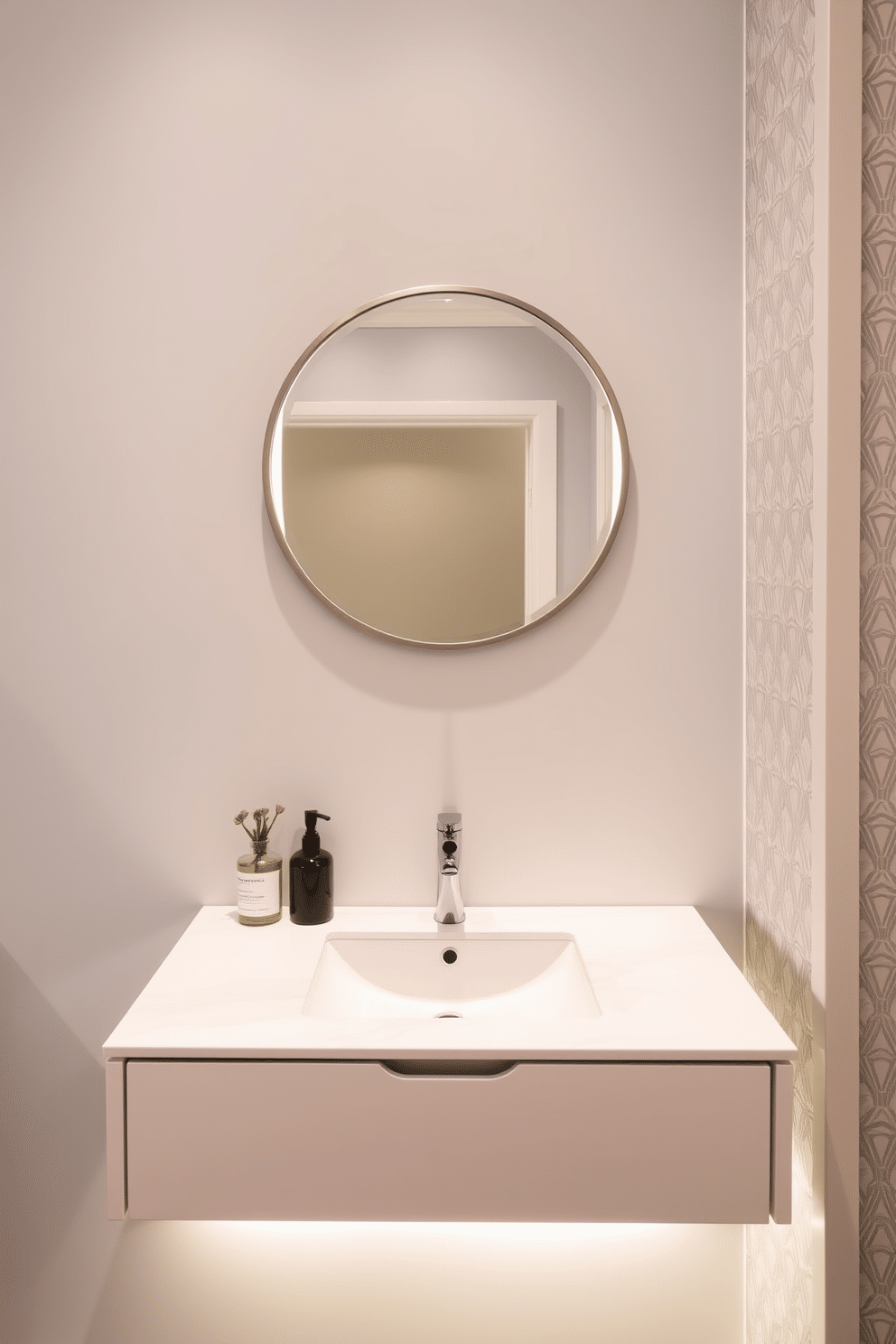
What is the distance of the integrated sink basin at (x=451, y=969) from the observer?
4.65 feet

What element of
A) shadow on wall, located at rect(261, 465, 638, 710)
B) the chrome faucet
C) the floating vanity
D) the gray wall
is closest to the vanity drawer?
the floating vanity

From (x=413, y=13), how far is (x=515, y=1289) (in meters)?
2.05

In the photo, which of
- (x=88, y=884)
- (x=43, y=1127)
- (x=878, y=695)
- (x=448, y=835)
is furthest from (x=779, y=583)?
(x=43, y=1127)

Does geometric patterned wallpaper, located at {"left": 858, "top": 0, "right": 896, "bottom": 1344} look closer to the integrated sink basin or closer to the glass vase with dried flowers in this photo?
the integrated sink basin

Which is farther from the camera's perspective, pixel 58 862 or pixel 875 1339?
pixel 58 862

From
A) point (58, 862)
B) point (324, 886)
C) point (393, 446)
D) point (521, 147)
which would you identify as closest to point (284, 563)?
point (393, 446)

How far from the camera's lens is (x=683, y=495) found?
5.00 feet

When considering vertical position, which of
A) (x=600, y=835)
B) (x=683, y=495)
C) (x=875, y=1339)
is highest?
(x=683, y=495)

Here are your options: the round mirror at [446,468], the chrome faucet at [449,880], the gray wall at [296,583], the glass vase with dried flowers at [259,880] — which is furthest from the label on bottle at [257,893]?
the round mirror at [446,468]

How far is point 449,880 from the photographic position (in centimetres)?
143

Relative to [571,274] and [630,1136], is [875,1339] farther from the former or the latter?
[571,274]

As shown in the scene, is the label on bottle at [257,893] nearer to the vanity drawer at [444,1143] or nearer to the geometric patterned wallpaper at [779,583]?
the vanity drawer at [444,1143]

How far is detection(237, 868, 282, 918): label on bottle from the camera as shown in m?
1.45

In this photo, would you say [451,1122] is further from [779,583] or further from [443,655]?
[779,583]
